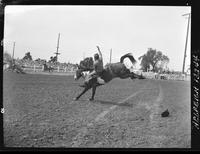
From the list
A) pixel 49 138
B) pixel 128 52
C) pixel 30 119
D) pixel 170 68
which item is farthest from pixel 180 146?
pixel 30 119

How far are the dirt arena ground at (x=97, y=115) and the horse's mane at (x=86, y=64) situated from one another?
0.16 m

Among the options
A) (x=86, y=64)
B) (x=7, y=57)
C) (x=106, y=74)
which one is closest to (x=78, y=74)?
(x=86, y=64)

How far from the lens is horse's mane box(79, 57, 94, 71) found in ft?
10.2

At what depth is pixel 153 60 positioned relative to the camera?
307 centimetres

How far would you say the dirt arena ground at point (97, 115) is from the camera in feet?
9.78

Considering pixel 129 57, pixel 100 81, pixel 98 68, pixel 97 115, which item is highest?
pixel 129 57

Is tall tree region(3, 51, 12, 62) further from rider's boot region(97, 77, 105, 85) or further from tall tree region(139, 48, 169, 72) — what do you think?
tall tree region(139, 48, 169, 72)

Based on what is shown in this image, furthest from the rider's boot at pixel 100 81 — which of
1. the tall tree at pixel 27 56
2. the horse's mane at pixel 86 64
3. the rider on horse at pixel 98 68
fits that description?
the tall tree at pixel 27 56

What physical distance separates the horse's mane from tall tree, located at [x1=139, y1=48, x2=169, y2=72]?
0.45 meters

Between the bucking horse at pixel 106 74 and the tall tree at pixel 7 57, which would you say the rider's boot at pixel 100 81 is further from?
the tall tree at pixel 7 57

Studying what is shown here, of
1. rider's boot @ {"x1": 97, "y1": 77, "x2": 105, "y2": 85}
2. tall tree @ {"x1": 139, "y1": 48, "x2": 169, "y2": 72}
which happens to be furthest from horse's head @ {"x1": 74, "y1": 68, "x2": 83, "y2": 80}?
tall tree @ {"x1": 139, "y1": 48, "x2": 169, "y2": 72}

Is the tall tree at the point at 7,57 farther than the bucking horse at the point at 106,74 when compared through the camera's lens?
No

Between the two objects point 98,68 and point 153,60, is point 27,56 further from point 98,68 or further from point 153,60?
point 153,60

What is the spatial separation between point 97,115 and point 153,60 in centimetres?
71
